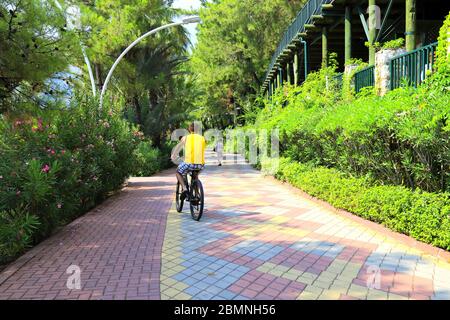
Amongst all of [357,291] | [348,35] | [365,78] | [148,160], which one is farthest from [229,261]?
[148,160]

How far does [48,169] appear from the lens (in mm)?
5289

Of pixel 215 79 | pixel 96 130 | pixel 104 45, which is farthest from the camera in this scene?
pixel 215 79

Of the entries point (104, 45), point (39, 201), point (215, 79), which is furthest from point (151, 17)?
point (39, 201)

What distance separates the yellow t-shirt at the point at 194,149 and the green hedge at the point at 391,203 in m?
2.96

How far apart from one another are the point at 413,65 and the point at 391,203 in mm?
4054

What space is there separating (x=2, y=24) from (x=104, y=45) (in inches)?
547

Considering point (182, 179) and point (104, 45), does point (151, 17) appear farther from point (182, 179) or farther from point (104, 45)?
point (182, 179)

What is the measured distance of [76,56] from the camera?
248 inches

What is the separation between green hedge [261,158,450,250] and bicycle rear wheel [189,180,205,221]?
2803 millimetres

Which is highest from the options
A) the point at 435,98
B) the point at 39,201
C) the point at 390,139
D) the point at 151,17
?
the point at 151,17

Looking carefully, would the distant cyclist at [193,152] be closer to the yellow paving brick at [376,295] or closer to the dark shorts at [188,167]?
the dark shorts at [188,167]

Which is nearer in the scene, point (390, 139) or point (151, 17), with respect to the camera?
point (390, 139)

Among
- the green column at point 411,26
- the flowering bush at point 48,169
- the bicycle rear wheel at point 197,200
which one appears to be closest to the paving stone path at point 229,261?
the bicycle rear wheel at point 197,200

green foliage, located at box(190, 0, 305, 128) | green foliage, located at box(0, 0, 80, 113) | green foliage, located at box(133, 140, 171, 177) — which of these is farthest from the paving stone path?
green foliage, located at box(190, 0, 305, 128)
